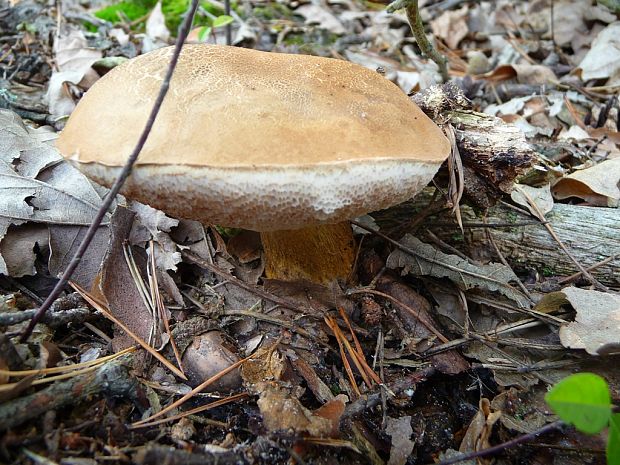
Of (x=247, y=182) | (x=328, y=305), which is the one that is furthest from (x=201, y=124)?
(x=328, y=305)

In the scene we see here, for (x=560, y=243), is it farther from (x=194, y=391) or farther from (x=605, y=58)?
(x=605, y=58)

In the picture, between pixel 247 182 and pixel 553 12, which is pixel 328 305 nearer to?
pixel 247 182

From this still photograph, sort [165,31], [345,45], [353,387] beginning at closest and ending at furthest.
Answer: [353,387] < [165,31] < [345,45]

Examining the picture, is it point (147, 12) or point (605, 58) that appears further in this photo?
point (147, 12)

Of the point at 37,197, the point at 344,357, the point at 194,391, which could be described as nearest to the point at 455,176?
the point at 344,357

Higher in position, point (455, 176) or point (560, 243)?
point (455, 176)
